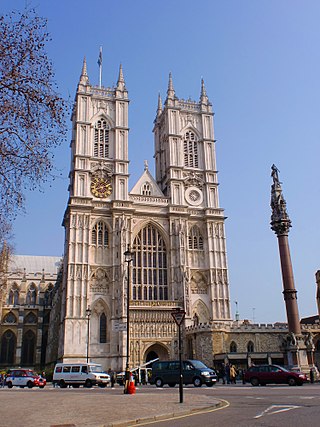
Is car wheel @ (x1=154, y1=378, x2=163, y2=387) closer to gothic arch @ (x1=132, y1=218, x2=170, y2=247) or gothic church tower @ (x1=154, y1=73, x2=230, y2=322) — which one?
gothic church tower @ (x1=154, y1=73, x2=230, y2=322)

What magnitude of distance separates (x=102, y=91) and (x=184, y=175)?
1491 centimetres

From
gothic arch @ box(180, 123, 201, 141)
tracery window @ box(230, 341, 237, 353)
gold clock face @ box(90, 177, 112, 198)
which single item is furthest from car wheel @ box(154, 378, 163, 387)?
gothic arch @ box(180, 123, 201, 141)

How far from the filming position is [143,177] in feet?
183

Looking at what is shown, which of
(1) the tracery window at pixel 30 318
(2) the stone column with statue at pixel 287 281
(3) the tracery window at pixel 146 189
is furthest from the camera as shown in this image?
(1) the tracery window at pixel 30 318

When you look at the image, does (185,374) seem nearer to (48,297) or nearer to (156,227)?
(156,227)

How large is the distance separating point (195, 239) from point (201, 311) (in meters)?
8.52

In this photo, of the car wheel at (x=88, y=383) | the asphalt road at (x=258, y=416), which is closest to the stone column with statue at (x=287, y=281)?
the car wheel at (x=88, y=383)

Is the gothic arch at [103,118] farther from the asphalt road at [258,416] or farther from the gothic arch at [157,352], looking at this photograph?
the asphalt road at [258,416]

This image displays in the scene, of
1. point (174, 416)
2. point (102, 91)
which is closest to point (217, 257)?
point (102, 91)

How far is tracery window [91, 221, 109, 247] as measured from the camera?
164 feet

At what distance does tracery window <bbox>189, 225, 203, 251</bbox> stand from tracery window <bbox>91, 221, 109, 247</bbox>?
1010 centimetres

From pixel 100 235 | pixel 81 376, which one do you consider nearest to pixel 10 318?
pixel 100 235

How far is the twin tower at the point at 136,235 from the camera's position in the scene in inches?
1837

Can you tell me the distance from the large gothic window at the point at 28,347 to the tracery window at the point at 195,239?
30380 mm
